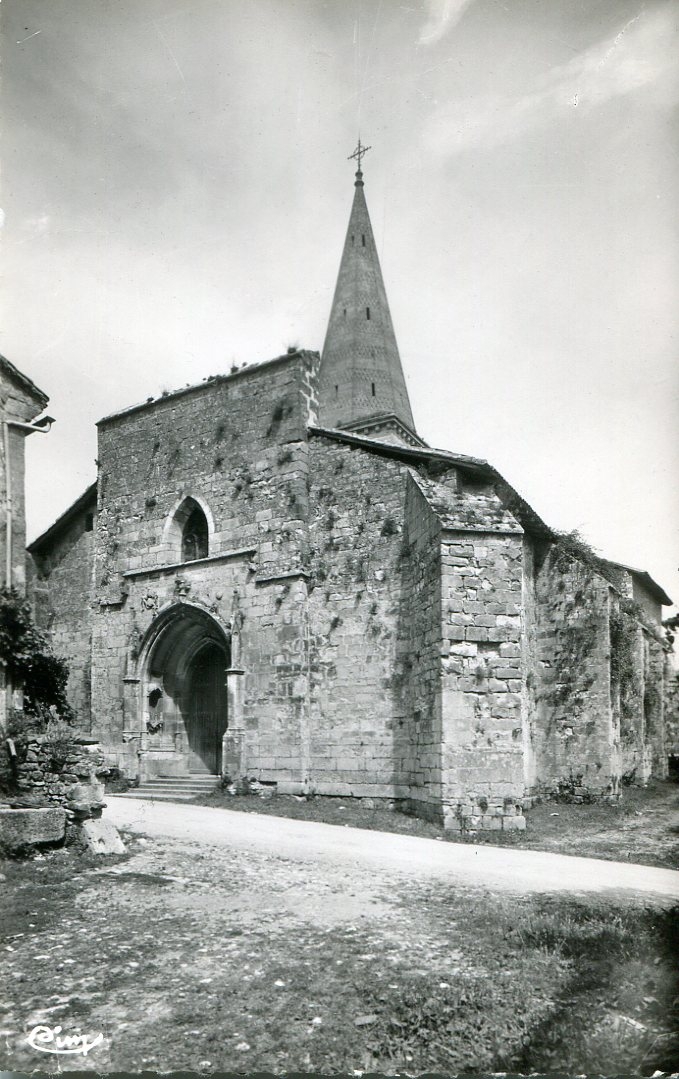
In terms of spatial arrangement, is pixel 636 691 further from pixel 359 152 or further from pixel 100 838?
pixel 359 152

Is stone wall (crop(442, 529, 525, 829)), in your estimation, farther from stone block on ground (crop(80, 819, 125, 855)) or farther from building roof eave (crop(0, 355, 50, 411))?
building roof eave (crop(0, 355, 50, 411))

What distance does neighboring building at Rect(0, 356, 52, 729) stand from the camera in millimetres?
9031

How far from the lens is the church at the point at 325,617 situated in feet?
40.1

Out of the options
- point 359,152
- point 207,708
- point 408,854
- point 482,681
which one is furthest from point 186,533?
point 359,152

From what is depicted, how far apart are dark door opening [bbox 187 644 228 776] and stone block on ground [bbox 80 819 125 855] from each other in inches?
314

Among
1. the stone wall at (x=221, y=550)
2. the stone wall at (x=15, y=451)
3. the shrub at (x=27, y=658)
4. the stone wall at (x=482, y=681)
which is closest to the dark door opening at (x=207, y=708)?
the stone wall at (x=221, y=550)

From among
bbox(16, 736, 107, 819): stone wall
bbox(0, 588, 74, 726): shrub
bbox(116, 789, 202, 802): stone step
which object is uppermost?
bbox(0, 588, 74, 726): shrub

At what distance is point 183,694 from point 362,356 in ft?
41.1

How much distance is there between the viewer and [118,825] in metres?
10.6

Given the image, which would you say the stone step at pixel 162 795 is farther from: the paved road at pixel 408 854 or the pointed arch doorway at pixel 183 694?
the paved road at pixel 408 854

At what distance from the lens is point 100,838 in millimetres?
8609

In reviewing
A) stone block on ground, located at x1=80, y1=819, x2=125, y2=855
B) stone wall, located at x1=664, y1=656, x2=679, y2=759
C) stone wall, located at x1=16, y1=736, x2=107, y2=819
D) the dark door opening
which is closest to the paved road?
stone block on ground, located at x1=80, y1=819, x2=125, y2=855

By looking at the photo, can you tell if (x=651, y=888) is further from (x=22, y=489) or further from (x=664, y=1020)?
(x=22, y=489)

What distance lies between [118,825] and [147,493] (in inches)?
345
